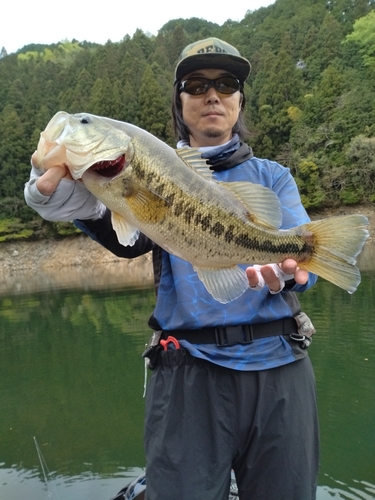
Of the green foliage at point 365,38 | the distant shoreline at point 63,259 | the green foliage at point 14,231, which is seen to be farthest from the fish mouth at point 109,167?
the green foliage at point 365,38

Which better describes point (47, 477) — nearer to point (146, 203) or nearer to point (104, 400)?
point (104, 400)

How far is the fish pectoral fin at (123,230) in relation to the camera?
8.02 feet

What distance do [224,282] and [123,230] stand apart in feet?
2.01

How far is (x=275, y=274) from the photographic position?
2436mm

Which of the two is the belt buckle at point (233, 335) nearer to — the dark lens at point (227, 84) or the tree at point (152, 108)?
the dark lens at point (227, 84)

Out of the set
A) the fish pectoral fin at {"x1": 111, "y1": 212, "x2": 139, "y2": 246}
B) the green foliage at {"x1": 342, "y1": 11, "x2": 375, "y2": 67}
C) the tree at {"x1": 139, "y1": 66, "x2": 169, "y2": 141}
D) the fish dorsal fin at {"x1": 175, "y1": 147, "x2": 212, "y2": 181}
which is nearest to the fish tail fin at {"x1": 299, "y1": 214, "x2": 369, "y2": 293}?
the fish dorsal fin at {"x1": 175, "y1": 147, "x2": 212, "y2": 181}

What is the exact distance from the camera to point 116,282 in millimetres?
30453

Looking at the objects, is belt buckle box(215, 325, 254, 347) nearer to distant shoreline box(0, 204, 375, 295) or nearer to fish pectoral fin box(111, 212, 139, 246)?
fish pectoral fin box(111, 212, 139, 246)

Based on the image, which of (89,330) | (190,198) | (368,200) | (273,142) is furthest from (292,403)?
(273,142)

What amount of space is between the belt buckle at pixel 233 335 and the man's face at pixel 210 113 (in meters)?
1.27

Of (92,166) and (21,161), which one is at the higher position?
(21,161)

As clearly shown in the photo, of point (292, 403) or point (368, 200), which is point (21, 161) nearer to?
point (368, 200)

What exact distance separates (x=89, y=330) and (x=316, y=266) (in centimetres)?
1515

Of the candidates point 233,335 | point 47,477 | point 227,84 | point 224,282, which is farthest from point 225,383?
point 47,477
